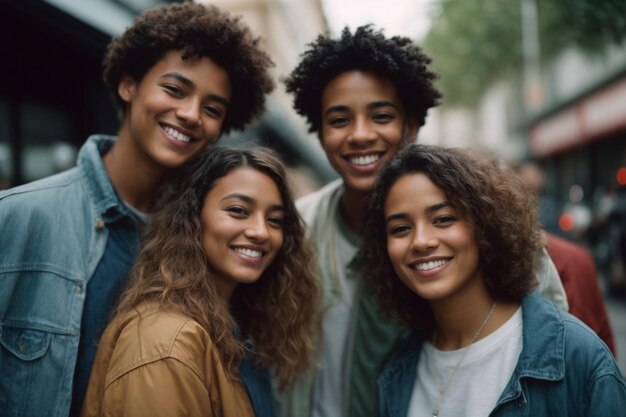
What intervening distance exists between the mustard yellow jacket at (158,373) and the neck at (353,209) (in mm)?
1295

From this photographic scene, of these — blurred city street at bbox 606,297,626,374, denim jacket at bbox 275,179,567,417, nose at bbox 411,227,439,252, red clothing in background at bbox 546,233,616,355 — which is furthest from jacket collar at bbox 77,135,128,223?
blurred city street at bbox 606,297,626,374

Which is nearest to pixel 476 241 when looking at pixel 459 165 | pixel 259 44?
pixel 459 165

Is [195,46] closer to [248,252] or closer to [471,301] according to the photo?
[248,252]

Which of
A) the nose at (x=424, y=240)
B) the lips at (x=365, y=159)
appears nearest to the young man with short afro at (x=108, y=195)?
the lips at (x=365, y=159)

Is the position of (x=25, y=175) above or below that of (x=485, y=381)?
above

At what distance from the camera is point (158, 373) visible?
1.88m

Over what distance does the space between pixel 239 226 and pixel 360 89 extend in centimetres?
107

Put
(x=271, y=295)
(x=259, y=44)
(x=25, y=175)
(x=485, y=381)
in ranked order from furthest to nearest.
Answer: (x=25, y=175)
(x=259, y=44)
(x=271, y=295)
(x=485, y=381)

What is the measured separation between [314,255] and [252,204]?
2.18ft

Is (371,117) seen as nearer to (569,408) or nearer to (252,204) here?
(252,204)

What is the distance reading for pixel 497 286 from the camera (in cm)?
233

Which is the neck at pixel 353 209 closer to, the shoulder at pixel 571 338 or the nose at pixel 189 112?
the nose at pixel 189 112

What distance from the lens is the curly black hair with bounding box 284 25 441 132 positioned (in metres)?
2.97

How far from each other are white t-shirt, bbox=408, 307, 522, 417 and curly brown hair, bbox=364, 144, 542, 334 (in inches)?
8.1
